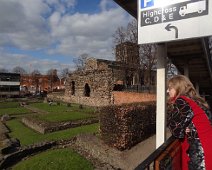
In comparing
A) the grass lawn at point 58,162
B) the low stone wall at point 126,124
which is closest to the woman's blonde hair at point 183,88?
the low stone wall at point 126,124

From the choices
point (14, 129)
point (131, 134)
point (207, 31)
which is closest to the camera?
point (207, 31)

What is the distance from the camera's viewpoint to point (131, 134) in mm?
11438

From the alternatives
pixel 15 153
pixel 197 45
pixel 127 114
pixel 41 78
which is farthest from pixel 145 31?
pixel 41 78

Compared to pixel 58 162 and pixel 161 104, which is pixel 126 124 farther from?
pixel 161 104

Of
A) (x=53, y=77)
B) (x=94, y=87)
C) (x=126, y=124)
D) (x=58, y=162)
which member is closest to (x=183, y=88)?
(x=126, y=124)

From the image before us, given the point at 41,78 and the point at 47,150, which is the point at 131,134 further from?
the point at 41,78

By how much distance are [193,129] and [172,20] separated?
1.80m

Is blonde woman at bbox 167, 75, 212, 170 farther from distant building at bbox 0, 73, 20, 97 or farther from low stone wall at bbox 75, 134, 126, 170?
distant building at bbox 0, 73, 20, 97

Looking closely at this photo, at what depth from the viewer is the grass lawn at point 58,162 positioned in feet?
35.2

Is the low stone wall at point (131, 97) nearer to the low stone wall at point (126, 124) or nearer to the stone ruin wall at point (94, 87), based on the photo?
the stone ruin wall at point (94, 87)

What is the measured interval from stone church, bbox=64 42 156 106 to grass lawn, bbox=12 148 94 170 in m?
22.2

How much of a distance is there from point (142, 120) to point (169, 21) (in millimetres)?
8387

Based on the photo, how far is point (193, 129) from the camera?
10.7ft

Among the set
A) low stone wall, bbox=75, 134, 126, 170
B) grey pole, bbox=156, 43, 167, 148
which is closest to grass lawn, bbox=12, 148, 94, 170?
low stone wall, bbox=75, 134, 126, 170
